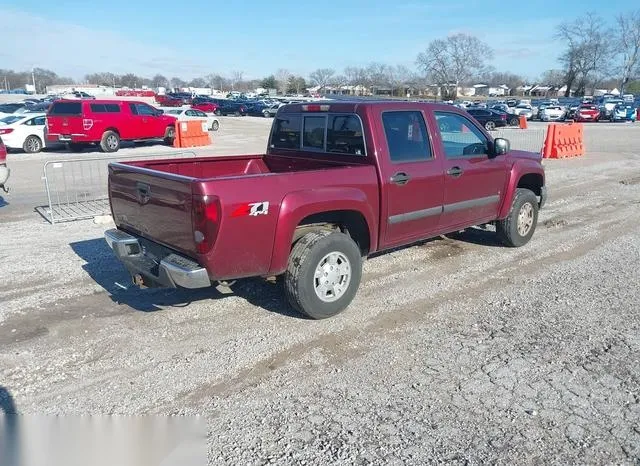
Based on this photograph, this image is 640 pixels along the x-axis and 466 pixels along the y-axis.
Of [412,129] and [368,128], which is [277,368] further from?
[412,129]

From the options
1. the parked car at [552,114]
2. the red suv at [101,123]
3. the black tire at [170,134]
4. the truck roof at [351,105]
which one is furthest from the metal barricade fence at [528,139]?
the parked car at [552,114]

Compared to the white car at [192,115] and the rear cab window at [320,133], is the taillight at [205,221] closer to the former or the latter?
the rear cab window at [320,133]

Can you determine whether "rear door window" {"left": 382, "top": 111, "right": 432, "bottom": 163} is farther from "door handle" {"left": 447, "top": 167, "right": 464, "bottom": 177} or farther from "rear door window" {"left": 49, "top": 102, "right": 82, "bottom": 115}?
"rear door window" {"left": 49, "top": 102, "right": 82, "bottom": 115}

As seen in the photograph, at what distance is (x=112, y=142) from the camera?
19766mm

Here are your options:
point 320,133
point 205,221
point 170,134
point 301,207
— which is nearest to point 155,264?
point 205,221

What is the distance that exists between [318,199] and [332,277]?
29.5 inches

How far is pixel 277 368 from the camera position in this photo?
13.0ft

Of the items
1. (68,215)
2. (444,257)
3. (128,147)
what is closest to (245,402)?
(444,257)

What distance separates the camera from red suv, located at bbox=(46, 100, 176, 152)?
18734 mm

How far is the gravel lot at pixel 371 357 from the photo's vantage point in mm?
3162

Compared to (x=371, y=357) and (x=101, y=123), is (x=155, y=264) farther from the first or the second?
(x=101, y=123)

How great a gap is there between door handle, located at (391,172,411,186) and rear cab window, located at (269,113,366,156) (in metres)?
0.38

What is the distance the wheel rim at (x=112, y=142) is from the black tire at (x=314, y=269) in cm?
1717

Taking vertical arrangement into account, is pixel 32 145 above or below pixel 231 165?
below
